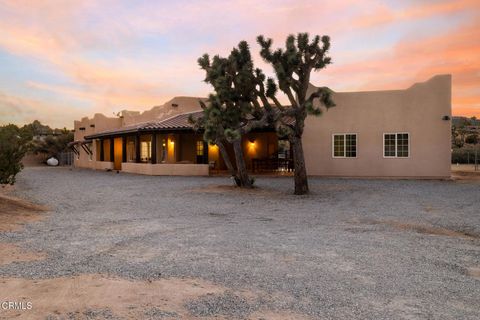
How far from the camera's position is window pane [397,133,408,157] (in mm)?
20547

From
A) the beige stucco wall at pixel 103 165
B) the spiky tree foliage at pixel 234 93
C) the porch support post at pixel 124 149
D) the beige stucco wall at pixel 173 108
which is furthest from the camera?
the beige stucco wall at pixel 103 165

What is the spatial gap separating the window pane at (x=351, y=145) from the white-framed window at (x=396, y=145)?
1537 millimetres

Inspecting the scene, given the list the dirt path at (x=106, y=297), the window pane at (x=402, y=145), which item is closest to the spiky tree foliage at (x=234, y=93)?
the window pane at (x=402, y=145)

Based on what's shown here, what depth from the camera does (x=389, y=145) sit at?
20.8 meters

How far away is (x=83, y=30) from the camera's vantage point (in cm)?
1958

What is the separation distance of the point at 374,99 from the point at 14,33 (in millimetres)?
18772

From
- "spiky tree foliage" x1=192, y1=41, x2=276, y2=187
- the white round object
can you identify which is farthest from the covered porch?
the white round object

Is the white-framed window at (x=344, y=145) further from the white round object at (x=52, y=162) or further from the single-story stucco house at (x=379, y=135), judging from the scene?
the white round object at (x=52, y=162)

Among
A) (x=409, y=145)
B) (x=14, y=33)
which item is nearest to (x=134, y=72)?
(x=14, y=33)

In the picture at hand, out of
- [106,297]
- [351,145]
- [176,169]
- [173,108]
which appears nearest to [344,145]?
[351,145]

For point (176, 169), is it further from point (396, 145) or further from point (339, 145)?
point (396, 145)

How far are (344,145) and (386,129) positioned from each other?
2391mm

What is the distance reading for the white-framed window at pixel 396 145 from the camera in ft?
67.4

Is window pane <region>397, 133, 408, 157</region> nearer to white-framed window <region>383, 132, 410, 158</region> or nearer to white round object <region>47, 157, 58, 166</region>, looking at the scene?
white-framed window <region>383, 132, 410, 158</region>
